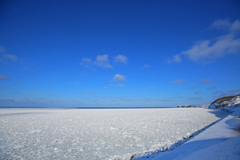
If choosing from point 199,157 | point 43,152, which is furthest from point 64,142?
point 199,157

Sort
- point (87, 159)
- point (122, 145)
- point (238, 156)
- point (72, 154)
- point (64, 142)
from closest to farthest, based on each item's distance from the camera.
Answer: point (238, 156) < point (87, 159) < point (72, 154) < point (122, 145) < point (64, 142)

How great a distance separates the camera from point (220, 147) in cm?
183

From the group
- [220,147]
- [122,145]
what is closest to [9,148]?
[122,145]

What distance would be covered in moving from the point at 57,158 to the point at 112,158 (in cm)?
153

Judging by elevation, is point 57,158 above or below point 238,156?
below

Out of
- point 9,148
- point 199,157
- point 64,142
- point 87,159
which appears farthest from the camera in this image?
point 64,142

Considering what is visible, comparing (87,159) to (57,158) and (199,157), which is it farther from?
(199,157)

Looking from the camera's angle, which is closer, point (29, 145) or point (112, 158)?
point (112, 158)

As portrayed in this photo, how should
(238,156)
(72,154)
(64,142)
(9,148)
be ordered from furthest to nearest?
(64,142)
(9,148)
(72,154)
(238,156)

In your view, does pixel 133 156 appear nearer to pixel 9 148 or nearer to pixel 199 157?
pixel 199 157

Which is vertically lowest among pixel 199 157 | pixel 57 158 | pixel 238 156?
pixel 57 158

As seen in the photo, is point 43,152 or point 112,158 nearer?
point 112,158

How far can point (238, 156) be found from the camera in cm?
145

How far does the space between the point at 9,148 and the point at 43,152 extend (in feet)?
4.19
